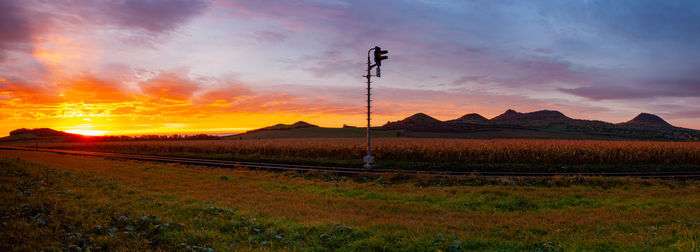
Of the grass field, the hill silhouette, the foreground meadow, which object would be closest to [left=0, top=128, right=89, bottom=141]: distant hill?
the hill silhouette

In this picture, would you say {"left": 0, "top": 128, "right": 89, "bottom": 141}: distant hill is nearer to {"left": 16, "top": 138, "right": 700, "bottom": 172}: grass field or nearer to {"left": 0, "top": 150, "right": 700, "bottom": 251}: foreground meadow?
{"left": 16, "top": 138, "right": 700, "bottom": 172}: grass field

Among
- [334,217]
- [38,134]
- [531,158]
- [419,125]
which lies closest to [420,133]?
[419,125]

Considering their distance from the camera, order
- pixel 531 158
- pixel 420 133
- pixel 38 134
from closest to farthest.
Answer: pixel 531 158 < pixel 420 133 < pixel 38 134

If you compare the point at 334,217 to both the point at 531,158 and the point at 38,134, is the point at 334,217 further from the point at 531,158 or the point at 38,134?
the point at 38,134

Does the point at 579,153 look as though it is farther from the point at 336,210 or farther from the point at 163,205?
the point at 163,205

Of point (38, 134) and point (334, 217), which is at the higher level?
point (38, 134)

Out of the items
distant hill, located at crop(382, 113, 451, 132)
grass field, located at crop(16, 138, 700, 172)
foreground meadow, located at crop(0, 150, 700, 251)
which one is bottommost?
foreground meadow, located at crop(0, 150, 700, 251)

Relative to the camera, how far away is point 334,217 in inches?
402

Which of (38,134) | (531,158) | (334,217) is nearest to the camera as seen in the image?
(334,217)

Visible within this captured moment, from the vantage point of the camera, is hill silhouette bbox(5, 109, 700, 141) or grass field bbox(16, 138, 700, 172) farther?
hill silhouette bbox(5, 109, 700, 141)

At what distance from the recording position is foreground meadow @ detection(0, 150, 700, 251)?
25.5ft

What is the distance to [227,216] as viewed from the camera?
9992 mm

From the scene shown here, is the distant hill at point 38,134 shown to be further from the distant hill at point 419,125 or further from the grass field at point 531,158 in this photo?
the grass field at point 531,158

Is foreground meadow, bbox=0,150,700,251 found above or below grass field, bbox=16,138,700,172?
below
